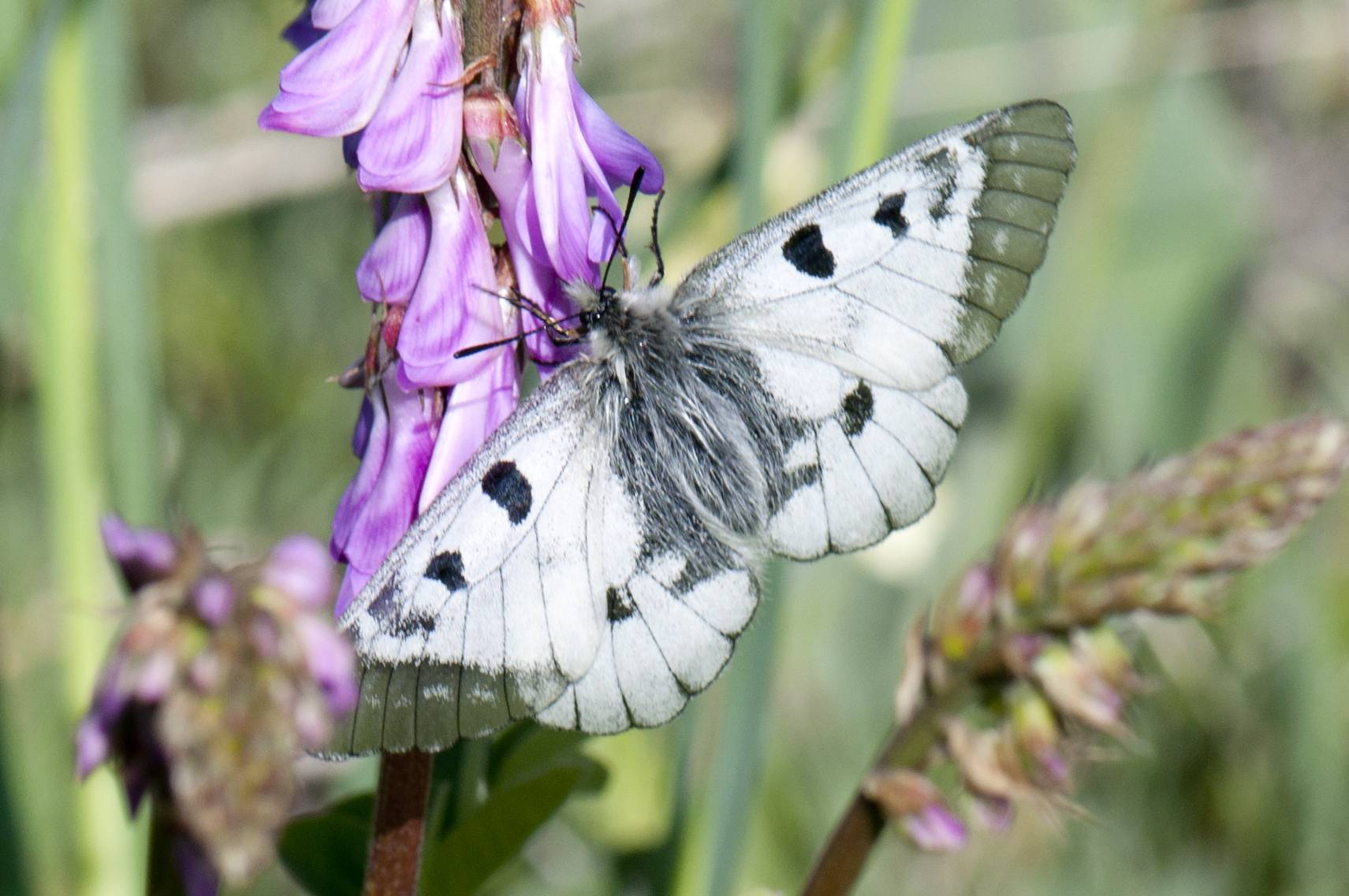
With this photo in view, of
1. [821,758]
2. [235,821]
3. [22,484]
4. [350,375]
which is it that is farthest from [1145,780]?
[22,484]

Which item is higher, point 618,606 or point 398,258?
point 398,258

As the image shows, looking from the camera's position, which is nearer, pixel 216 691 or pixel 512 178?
pixel 216 691

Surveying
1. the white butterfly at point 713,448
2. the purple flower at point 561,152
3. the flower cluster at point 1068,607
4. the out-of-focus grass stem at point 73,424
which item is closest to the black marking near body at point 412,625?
the white butterfly at point 713,448

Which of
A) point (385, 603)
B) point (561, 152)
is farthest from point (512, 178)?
point (385, 603)

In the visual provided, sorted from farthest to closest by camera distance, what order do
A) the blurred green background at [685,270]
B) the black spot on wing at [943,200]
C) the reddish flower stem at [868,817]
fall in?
the blurred green background at [685,270], the black spot on wing at [943,200], the reddish flower stem at [868,817]

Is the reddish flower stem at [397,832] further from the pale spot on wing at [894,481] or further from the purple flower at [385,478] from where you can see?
the pale spot on wing at [894,481]

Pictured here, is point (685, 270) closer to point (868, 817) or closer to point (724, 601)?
point (724, 601)
